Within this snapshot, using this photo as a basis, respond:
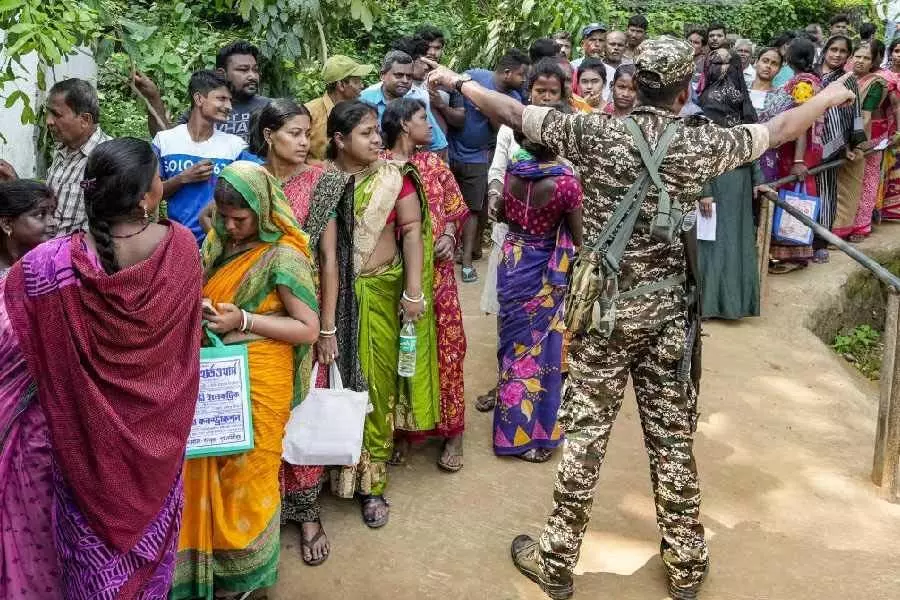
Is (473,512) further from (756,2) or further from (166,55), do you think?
(756,2)

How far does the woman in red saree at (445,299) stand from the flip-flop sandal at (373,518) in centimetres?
Result: 43

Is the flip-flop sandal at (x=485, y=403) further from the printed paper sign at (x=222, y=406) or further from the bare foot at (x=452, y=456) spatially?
the printed paper sign at (x=222, y=406)

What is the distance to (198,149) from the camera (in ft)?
13.9

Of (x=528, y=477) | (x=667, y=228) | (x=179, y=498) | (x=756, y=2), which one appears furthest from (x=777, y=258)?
(x=756, y=2)

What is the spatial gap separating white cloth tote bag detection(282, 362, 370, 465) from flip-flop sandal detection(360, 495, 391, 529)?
0.53 m

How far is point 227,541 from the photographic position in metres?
2.96

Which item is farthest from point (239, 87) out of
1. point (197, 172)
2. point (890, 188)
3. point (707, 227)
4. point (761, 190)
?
point (890, 188)

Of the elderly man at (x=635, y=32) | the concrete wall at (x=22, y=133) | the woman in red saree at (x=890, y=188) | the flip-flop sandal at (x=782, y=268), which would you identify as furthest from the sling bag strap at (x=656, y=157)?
the woman in red saree at (x=890, y=188)

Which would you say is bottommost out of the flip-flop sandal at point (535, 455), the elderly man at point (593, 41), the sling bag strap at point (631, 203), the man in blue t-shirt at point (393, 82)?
the flip-flop sandal at point (535, 455)

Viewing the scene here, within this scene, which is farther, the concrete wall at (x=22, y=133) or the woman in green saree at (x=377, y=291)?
the concrete wall at (x=22, y=133)

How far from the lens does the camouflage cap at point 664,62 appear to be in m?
2.83

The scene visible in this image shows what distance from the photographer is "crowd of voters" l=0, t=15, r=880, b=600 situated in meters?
2.28

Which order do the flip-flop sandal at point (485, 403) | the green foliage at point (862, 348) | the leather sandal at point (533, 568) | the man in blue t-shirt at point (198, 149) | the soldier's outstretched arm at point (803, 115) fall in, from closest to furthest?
the soldier's outstretched arm at point (803, 115) < the leather sandal at point (533, 568) < the man in blue t-shirt at point (198, 149) < the flip-flop sandal at point (485, 403) < the green foliage at point (862, 348)

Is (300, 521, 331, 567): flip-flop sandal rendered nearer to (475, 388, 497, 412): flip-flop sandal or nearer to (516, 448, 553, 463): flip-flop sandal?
(516, 448, 553, 463): flip-flop sandal
